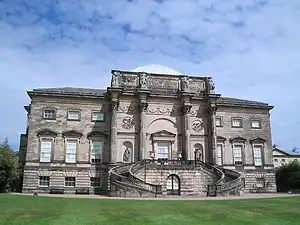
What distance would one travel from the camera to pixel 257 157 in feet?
157

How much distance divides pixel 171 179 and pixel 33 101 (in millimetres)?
19845

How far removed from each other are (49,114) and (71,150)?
541 centimetres

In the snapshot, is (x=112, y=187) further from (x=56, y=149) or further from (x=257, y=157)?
(x=257, y=157)

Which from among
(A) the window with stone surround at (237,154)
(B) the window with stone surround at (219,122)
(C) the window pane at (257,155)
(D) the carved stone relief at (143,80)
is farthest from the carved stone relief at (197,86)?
(C) the window pane at (257,155)

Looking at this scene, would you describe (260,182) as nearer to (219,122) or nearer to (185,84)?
(219,122)

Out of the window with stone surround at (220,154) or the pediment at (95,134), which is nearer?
the pediment at (95,134)

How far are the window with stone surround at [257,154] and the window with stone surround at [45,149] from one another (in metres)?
27.7

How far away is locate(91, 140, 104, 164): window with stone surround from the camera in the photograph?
42.9m

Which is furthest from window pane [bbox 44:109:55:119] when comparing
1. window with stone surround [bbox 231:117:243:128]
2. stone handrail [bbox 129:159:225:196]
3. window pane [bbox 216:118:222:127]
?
window with stone surround [bbox 231:117:243:128]

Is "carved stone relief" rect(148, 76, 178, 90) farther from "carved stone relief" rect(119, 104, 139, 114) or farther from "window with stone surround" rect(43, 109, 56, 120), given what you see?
"window with stone surround" rect(43, 109, 56, 120)

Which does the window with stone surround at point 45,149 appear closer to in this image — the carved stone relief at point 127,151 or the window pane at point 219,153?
the carved stone relief at point 127,151

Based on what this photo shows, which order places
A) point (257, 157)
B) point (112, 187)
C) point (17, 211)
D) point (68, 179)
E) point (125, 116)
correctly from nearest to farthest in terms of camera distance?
1. point (17, 211)
2. point (112, 187)
3. point (68, 179)
4. point (125, 116)
5. point (257, 157)

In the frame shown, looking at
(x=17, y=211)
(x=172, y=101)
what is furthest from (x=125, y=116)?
(x=17, y=211)

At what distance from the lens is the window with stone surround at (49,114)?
42.9 metres
